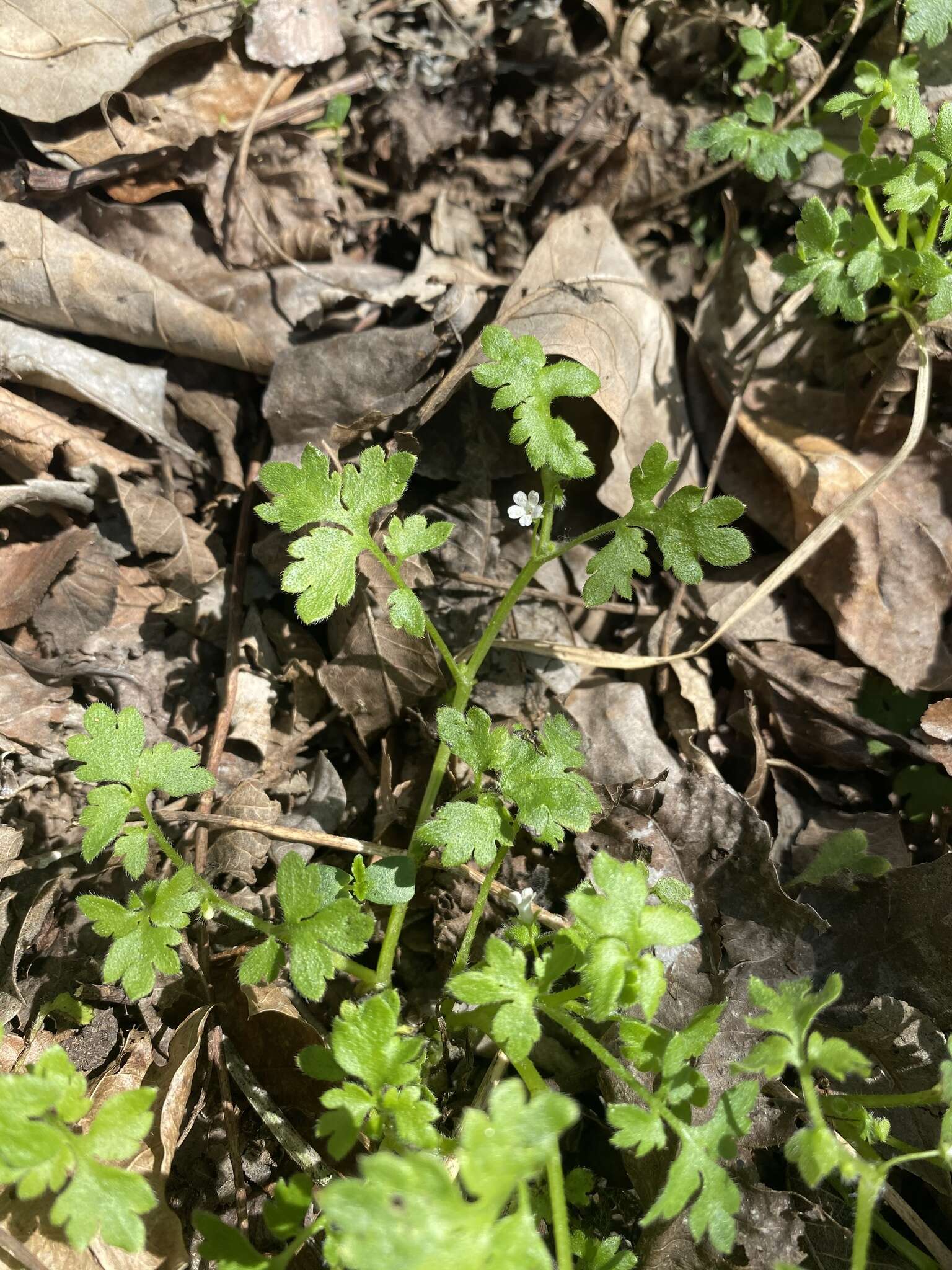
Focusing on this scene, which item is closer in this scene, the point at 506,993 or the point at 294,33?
the point at 506,993

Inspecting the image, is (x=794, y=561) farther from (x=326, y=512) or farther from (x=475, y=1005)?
(x=475, y=1005)

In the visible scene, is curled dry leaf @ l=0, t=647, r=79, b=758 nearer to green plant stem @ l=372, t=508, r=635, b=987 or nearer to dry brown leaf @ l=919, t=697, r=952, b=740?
green plant stem @ l=372, t=508, r=635, b=987

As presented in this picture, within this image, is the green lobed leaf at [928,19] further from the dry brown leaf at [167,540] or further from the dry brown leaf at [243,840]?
the dry brown leaf at [243,840]

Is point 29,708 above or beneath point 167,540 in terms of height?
beneath

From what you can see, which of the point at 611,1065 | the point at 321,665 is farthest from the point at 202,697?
the point at 611,1065

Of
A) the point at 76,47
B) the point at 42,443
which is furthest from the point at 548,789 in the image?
the point at 76,47

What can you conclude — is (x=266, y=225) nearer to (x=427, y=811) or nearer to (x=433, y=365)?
(x=433, y=365)

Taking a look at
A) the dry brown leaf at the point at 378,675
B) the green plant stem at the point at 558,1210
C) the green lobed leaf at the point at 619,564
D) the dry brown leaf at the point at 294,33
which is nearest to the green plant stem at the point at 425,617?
the dry brown leaf at the point at 378,675
